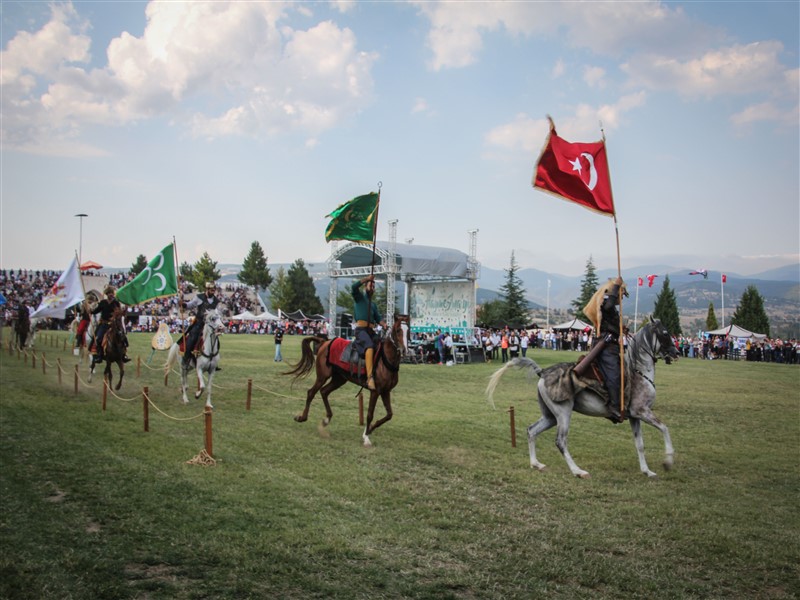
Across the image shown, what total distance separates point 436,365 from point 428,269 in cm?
875

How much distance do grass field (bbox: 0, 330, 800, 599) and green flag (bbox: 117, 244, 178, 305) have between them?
4715mm

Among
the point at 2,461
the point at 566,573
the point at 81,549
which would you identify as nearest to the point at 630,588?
the point at 566,573

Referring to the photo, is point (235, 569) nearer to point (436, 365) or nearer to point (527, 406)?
point (527, 406)

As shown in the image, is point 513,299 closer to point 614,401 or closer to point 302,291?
point 302,291

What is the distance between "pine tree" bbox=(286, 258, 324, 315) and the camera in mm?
100250

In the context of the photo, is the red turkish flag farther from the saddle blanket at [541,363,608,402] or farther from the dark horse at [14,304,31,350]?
the dark horse at [14,304,31,350]

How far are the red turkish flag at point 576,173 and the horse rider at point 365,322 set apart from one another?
167 inches

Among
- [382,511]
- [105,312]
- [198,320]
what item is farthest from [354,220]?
[105,312]

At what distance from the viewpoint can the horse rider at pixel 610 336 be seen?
10797 millimetres

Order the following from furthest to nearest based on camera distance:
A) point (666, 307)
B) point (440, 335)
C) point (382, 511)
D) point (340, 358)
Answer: point (666, 307), point (440, 335), point (340, 358), point (382, 511)

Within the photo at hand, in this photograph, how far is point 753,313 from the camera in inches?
2896

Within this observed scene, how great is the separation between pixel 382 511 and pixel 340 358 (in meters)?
5.58

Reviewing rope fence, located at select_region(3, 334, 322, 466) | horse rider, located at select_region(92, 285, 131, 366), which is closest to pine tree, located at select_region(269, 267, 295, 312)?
rope fence, located at select_region(3, 334, 322, 466)

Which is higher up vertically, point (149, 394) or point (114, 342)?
point (114, 342)
